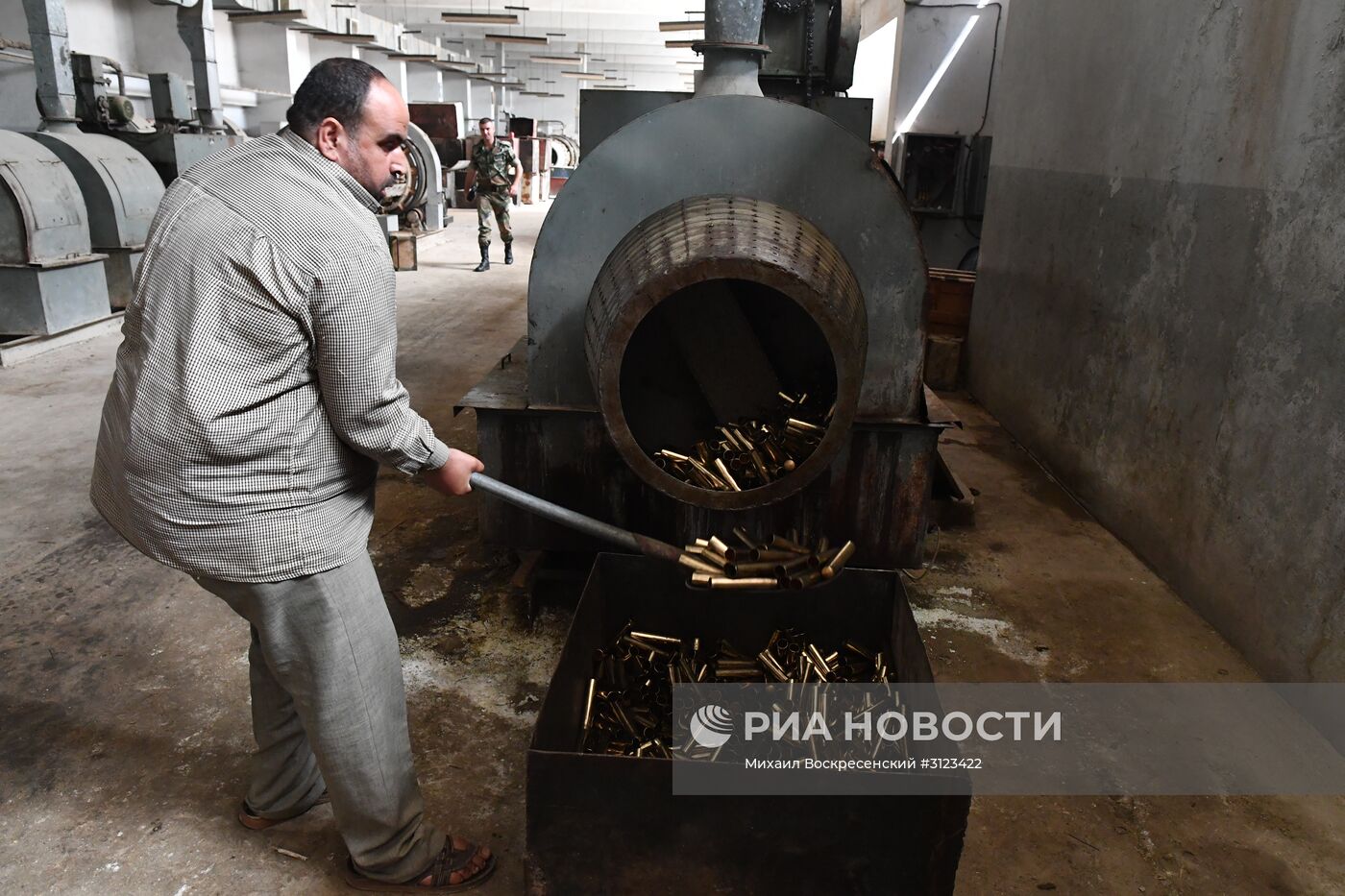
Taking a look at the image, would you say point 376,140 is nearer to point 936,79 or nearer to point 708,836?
point 708,836

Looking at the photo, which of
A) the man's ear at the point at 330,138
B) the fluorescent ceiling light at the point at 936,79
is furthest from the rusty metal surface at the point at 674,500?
the fluorescent ceiling light at the point at 936,79

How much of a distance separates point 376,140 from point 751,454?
1.49 m

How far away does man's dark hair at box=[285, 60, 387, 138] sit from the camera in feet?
5.85

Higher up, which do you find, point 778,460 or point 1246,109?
point 1246,109

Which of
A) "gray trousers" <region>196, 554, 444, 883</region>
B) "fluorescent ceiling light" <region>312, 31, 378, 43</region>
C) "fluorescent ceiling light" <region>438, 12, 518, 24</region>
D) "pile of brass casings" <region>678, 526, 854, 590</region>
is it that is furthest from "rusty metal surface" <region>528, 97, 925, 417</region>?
"fluorescent ceiling light" <region>312, 31, 378, 43</region>

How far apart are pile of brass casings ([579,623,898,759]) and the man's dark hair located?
5.22 feet

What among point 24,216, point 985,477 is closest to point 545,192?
point 24,216

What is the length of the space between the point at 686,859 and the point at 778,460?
Result: 50.8 inches

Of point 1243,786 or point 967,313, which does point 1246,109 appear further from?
point 967,313

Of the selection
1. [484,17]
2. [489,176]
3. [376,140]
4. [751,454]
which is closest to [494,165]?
[489,176]

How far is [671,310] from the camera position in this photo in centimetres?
321

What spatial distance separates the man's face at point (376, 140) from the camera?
1825 millimetres

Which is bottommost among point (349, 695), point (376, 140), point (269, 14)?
point (349, 695)

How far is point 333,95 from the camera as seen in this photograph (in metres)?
1.80
